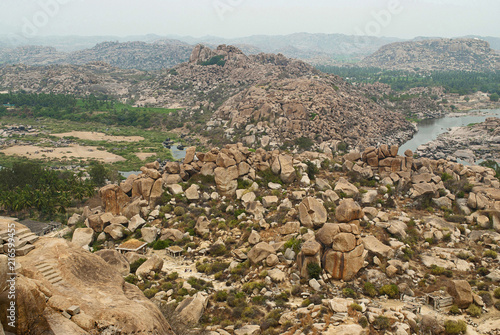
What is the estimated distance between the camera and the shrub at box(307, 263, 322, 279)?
18.6m

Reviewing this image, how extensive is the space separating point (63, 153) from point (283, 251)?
74.9 m

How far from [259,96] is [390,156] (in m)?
60.4

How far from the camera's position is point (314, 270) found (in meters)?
18.6

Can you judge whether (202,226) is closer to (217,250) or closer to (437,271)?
(217,250)

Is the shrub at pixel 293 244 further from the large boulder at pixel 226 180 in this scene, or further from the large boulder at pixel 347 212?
the large boulder at pixel 226 180

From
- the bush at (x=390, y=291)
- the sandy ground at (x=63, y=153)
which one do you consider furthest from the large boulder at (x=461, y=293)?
the sandy ground at (x=63, y=153)

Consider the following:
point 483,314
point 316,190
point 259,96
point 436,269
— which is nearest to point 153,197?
point 316,190

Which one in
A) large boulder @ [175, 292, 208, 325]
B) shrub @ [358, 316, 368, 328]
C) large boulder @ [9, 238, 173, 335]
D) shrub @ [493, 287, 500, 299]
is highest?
large boulder @ [9, 238, 173, 335]

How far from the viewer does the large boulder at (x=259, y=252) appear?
21109mm

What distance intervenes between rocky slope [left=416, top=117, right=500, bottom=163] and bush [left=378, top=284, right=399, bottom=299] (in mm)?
65270

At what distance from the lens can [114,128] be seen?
107812 mm

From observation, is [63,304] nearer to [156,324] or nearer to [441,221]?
[156,324]

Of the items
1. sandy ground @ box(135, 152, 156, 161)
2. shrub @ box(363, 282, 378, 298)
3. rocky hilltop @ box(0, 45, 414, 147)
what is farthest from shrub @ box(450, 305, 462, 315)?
sandy ground @ box(135, 152, 156, 161)

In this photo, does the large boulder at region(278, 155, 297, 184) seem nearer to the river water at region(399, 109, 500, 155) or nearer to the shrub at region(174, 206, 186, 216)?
the shrub at region(174, 206, 186, 216)
